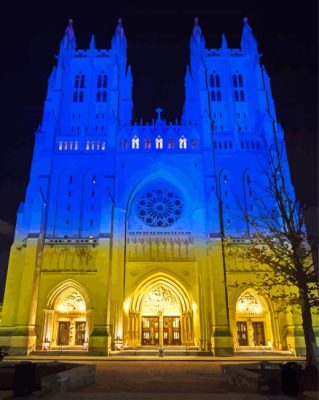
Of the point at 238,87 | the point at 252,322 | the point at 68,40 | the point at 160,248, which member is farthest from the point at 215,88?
the point at 252,322

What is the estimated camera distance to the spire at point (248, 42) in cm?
3994

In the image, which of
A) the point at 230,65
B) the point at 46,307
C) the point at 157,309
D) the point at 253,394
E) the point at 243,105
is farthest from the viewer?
the point at 230,65

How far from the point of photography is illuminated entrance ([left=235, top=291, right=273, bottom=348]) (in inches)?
1156

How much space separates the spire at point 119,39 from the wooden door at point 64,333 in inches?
1211

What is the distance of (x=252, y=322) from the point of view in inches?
1171

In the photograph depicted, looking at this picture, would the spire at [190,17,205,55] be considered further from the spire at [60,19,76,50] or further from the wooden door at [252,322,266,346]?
the wooden door at [252,322,266,346]

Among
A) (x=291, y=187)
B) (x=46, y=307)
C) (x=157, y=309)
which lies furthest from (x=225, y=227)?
(x=46, y=307)

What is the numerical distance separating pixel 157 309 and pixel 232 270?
761 cm

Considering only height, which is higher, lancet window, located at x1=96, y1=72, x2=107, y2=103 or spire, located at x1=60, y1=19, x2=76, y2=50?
spire, located at x1=60, y1=19, x2=76, y2=50

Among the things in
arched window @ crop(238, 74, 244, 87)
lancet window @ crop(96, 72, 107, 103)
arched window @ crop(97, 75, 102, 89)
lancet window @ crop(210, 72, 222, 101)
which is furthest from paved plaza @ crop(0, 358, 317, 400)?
arched window @ crop(238, 74, 244, 87)

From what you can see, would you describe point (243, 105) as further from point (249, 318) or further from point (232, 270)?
point (249, 318)

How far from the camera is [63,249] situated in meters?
30.4

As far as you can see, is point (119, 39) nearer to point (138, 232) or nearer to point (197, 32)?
point (197, 32)

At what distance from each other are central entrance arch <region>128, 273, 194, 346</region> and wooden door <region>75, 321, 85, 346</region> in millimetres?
4061
